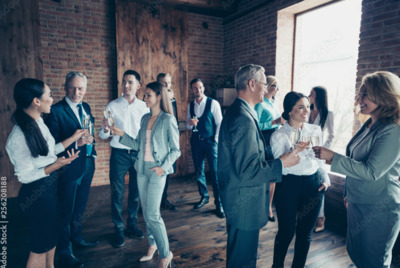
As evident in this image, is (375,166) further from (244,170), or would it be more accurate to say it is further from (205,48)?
(205,48)

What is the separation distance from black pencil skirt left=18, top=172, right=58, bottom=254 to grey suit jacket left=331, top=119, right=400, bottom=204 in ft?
6.32

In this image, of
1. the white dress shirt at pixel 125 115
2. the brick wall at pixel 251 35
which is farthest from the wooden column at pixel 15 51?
the brick wall at pixel 251 35

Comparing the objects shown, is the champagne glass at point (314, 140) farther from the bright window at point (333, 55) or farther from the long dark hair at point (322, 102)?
the bright window at point (333, 55)

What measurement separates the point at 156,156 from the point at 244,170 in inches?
37.3

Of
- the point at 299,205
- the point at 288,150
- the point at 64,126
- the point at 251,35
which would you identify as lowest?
the point at 299,205

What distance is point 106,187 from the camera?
480 centimetres

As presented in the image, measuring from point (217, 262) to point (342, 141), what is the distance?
2898 mm

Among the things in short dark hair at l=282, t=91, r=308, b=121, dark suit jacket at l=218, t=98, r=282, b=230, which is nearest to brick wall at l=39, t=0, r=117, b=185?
short dark hair at l=282, t=91, r=308, b=121

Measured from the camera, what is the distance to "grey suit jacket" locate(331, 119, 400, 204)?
5.00ft

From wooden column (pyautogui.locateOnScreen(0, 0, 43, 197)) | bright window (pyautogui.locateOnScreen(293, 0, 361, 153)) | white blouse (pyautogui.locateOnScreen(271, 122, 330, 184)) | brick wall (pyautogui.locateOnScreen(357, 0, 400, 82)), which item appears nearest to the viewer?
white blouse (pyautogui.locateOnScreen(271, 122, 330, 184))

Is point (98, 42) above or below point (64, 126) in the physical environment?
above

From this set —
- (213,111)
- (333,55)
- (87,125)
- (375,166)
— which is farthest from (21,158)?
(333,55)

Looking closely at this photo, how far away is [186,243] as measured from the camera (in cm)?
286

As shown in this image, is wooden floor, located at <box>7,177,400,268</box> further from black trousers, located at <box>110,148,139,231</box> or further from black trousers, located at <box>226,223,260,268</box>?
black trousers, located at <box>226,223,260,268</box>
